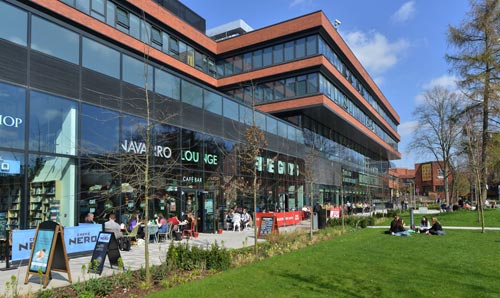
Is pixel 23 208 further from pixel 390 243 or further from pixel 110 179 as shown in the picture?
pixel 390 243

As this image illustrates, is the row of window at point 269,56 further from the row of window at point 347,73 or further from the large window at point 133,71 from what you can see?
the large window at point 133,71

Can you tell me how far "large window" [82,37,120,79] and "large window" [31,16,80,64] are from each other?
1.25 feet

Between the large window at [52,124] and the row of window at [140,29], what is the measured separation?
18.9 feet

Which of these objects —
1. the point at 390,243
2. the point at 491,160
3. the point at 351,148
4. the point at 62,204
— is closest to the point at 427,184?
the point at 351,148

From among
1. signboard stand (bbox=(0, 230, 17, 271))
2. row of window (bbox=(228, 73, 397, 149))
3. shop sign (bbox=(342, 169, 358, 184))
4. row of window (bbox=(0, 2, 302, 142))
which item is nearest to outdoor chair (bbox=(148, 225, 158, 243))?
signboard stand (bbox=(0, 230, 17, 271))

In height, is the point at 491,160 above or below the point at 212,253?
above

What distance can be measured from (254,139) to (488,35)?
2708 centimetres

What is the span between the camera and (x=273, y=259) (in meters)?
A: 12.1

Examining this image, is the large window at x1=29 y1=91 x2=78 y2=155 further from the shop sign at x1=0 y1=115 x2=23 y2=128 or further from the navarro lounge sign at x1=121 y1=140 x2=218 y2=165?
the navarro lounge sign at x1=121 y1=140 x2=218 y2=165

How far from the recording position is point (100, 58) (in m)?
16.7

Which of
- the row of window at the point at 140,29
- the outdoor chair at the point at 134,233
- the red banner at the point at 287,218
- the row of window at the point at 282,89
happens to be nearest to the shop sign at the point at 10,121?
the outdoor chair at the point at 134,233

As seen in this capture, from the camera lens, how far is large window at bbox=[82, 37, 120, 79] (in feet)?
52.9

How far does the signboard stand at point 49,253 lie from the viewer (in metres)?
9.20

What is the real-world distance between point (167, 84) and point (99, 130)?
5.23 meters
